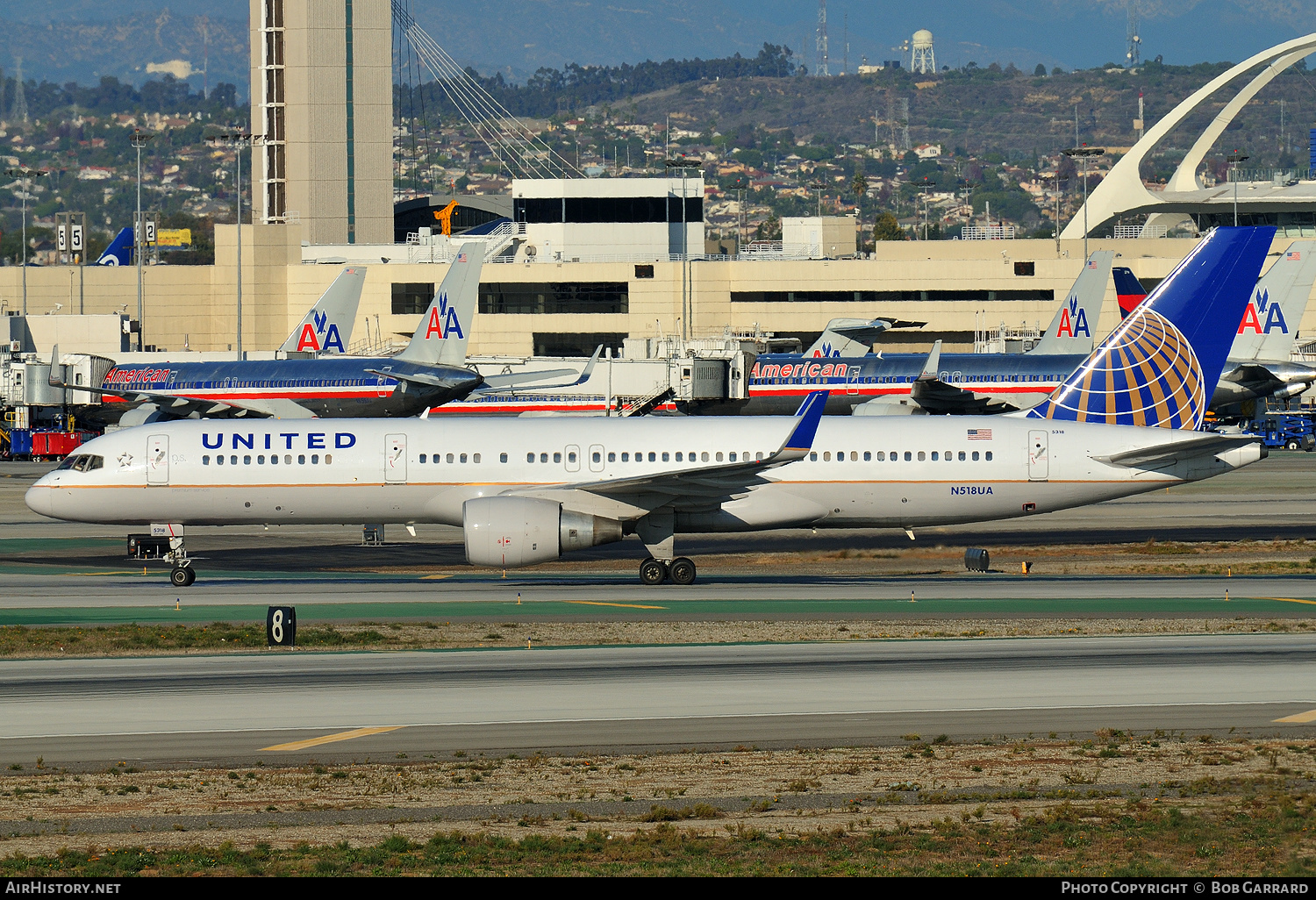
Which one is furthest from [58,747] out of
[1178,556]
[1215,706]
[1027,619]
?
[1178,556]

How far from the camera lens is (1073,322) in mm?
81562

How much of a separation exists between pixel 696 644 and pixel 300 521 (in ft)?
49.8

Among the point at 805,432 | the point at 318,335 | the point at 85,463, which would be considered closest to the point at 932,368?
the point at 805,432

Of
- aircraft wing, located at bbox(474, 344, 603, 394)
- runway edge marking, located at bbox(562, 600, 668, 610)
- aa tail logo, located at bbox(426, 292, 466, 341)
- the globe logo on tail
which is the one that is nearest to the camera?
runway edge marking, located at bbox(562, 600, 668, 610)

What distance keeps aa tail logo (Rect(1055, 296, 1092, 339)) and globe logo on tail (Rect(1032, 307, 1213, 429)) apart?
38.5 metres

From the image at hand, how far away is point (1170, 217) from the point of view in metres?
173

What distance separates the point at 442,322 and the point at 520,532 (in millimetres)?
41426

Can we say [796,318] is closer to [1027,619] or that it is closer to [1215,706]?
[1027,619]

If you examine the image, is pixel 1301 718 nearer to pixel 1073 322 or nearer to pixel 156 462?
pixel 156 462

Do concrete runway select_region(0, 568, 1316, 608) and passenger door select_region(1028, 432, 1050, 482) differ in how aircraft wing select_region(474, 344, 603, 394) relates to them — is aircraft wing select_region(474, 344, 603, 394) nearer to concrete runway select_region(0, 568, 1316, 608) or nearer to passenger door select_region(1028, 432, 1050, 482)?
concrete runway select_region(0, 568, 1316, 608)

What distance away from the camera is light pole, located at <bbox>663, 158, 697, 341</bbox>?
120 metres

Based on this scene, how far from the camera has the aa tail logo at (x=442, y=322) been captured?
74500 millimetres

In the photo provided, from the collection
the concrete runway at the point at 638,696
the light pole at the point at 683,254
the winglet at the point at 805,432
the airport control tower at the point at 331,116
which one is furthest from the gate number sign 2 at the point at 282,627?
the airport control tower at the point at 331,116

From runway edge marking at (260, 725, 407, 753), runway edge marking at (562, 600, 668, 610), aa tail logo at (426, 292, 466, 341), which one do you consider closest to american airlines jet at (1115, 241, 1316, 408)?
aa tail logo at (426, 292, 466, 341)
